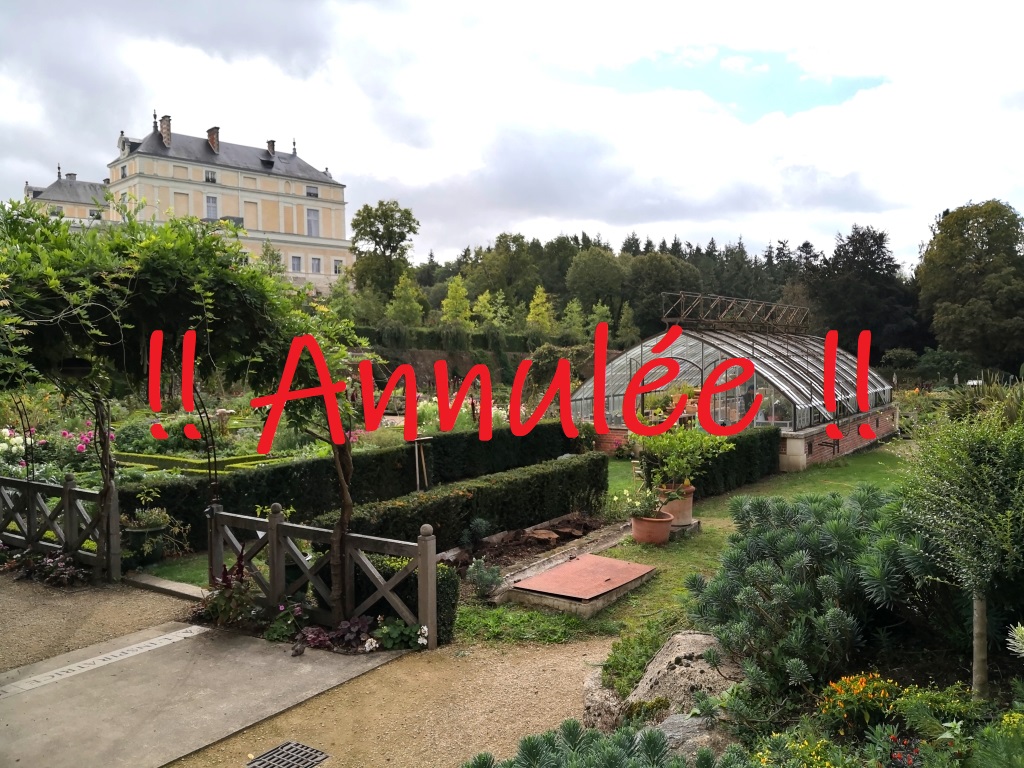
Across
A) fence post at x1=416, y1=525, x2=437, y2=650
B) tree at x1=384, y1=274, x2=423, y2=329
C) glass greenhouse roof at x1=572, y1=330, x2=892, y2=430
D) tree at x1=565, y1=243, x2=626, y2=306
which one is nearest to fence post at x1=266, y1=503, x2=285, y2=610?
fence post at x1=416, y1=525, x2=437, y2=650

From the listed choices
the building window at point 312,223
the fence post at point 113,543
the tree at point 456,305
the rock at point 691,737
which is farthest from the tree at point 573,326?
the rock at point 691,737

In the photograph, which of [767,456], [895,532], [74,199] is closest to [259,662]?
[895,532]

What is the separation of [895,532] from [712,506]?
8983mm

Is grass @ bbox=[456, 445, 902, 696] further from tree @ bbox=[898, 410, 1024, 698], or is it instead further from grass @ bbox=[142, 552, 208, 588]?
grass @ bbox=[142, 552, 208, 588]

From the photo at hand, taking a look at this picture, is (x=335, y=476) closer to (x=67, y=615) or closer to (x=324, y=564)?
(x=67, y=615)

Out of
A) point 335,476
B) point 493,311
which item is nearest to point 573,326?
point 493,311

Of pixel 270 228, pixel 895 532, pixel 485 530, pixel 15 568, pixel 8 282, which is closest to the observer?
pixel 895 532

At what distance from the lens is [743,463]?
14.0 metres

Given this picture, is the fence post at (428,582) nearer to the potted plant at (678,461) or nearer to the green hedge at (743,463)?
the potted plant at (678,461)

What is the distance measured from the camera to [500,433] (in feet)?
47.5

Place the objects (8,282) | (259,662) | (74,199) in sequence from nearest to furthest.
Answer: (8,282)
(259,662)
(74,199)

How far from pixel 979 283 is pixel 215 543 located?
35.7 m

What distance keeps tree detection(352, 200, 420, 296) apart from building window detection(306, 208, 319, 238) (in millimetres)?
7372

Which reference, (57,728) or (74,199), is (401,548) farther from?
(74,199)
